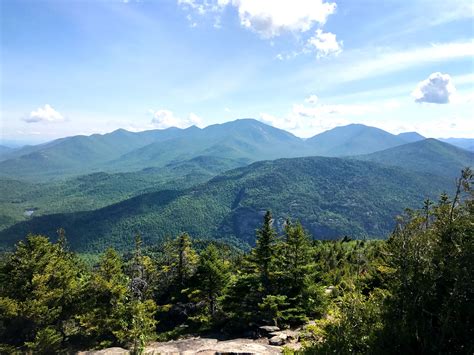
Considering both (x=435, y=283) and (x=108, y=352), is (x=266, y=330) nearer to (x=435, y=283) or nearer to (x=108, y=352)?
(x=108, y=352)

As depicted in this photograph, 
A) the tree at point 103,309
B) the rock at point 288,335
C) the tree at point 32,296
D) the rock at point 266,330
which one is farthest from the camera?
the tree at point 103,309

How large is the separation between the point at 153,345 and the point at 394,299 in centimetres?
2807

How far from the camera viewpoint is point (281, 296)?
3012 cm

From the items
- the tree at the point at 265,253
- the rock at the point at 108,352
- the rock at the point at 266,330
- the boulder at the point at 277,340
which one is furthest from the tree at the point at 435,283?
the rock at the point at 108,352

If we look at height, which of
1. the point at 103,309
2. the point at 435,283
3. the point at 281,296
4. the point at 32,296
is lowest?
the point at 103,309

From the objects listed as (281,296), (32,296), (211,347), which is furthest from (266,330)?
(32,296)

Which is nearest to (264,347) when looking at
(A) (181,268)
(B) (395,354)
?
(B) (395,354)

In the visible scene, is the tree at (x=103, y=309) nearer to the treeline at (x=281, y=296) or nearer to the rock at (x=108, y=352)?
the treeline at (x=281, y=296)

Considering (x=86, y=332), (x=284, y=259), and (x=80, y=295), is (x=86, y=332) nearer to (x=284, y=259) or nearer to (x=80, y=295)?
(x=80, y=295)

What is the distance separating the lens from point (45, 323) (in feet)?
108

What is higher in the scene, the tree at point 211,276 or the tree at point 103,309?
the tree at point 211,276

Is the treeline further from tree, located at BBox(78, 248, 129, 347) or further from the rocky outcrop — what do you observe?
the rocky outcrop

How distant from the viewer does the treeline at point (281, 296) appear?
494 inches

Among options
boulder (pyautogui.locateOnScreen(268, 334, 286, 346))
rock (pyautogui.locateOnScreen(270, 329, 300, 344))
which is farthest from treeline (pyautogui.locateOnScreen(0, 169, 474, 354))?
boulder (pyautogui.locateOnScreen(268, 334, 286, 346))
